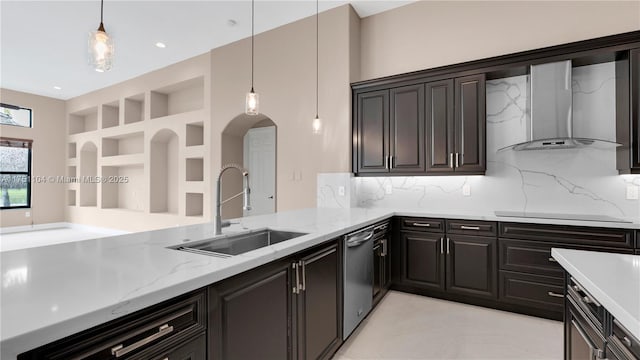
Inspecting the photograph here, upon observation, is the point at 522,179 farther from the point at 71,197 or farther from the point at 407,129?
the point at 71,197

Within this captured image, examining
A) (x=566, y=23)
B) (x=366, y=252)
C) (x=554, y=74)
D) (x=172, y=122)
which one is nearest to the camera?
(x=366, y=252)

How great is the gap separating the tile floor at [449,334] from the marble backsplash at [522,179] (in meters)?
1.12

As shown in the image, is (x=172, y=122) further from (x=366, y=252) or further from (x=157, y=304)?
(x=157, y=304)

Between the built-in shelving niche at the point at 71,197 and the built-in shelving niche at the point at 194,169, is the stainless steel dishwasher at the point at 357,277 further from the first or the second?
the built-in shelving niche at the point at 71,197

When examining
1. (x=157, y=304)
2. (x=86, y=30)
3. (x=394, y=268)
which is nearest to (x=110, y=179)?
(x=86, y=30)

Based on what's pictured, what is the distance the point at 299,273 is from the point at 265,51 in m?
4.02

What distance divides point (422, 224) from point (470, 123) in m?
1.22

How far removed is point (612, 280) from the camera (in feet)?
3.57

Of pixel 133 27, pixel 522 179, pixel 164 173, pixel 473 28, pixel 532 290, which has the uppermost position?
pixel 133 27

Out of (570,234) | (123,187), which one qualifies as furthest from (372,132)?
(123,187)

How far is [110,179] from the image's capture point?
7691 millimetres

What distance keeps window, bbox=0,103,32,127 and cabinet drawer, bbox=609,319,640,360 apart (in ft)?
35.9

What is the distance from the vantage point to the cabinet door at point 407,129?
3.54 meters

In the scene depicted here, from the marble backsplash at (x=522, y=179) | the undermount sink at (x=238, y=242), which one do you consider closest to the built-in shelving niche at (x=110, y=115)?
the marble backsplash at (x=522, y=179)
